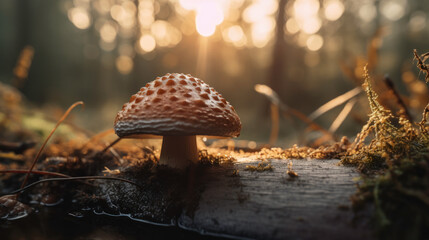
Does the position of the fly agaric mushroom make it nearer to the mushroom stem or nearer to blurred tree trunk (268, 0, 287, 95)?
the mushroom stem

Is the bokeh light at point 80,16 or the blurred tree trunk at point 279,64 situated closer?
the blurred tree trunk at point 279,64

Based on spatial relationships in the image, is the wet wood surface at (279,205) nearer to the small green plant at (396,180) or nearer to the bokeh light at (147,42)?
the small green plant at (396,180)

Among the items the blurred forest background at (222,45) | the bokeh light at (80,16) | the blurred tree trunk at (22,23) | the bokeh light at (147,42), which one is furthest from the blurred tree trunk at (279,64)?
the bokeh light at (80,16)

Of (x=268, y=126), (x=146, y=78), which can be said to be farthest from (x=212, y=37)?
(x=268, y=126)

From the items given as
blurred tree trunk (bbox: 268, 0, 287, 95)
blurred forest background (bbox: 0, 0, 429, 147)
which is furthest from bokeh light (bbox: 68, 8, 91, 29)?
blurred tree trunk (bbox: 268, 0, 287, 95)

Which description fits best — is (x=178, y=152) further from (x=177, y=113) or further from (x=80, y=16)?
(x=80, y=16)

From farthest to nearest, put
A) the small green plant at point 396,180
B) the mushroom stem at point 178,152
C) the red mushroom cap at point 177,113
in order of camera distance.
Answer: the mushroom stem at point 178,152, the red mushroom cap at point 177,113, the small green plant at point 396,180
